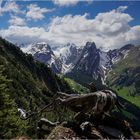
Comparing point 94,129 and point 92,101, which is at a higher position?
point 92,101

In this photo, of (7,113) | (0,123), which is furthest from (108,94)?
(7,113)

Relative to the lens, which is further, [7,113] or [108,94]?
[7,113]

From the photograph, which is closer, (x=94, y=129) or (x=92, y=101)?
(x=92, y=101)

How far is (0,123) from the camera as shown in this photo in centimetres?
3503

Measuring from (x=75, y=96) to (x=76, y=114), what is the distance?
876 millimetres

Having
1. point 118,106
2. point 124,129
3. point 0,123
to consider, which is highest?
point 118,106

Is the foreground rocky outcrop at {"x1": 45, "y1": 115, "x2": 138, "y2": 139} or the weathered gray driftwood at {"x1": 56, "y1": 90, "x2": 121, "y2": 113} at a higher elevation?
the weathered gray driftwood at {"x1": 56, "y1": 90, "x2": 121, "y2": 113}

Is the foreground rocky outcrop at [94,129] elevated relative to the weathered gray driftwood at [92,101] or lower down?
lower down

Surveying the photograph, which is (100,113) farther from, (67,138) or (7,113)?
(7,113)

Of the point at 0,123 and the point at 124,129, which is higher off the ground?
the point at 124,129

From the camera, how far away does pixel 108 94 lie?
14891 millimetres

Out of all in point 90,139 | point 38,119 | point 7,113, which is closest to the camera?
point 90,139

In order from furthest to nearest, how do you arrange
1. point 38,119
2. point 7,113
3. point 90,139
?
point 7,113 < point 38,119 < point 90,139

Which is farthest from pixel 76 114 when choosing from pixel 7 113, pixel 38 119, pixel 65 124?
pixel 7 113
